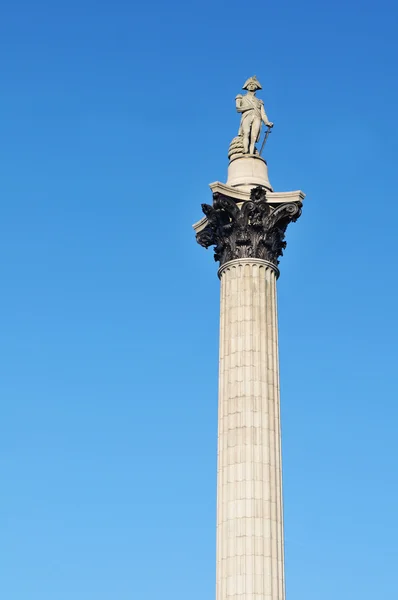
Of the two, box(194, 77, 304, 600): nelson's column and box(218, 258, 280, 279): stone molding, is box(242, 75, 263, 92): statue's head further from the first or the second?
box(218, 258, 280, 279): stone molding

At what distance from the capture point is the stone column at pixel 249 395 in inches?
1375

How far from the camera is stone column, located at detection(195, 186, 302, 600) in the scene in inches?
1375

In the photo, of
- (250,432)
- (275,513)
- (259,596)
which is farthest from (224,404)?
(259,596)

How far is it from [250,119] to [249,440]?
13.5 m

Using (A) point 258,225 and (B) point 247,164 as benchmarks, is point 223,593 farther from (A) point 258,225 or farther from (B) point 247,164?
(B) point 247,164

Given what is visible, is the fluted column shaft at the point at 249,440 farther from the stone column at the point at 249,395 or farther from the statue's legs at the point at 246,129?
the statue's legs at the point at 246,129

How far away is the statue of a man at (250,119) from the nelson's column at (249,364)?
0.04 meters

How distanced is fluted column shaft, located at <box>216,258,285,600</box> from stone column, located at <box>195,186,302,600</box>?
3cm

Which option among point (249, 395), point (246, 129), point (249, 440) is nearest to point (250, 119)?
point (246, 129)

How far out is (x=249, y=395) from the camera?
3725 centimetres

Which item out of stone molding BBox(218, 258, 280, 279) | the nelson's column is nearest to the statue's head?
the nelson's column

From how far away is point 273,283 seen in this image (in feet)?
131

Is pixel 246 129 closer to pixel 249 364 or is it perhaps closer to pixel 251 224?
pixel 251 224

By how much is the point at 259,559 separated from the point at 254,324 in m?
8.41
